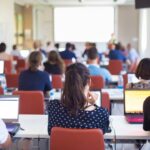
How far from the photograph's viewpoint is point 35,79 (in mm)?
5316

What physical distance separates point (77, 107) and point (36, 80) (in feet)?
8.23

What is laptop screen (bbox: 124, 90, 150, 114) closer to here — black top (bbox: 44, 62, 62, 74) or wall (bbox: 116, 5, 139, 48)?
black top (bbox: 44, 62, 62, 74)

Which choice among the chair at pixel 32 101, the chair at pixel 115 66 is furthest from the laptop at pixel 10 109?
the chair at pixel 115 66

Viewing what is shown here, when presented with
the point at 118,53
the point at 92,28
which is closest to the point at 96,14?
the point at 92,28

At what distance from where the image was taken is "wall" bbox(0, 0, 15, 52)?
45.0 feet

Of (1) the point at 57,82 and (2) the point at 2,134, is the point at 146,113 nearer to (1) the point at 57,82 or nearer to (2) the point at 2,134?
(2) the point at 2,134

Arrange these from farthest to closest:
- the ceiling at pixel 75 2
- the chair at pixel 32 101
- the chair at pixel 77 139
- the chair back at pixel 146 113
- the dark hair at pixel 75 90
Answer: the ceiling at pixel 75 2, the chair at pixel 32 101, the chair back at pixel 146 113, the dark hair at pixel 75 90, the chair at pixel 77 139

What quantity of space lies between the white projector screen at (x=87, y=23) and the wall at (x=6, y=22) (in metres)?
4.46

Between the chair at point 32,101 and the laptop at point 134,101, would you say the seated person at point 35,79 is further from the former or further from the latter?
the laptop at point 134,101

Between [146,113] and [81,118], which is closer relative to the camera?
[81,118]

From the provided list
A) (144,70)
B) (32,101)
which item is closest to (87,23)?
(32,101)

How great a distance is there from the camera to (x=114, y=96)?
205 inches

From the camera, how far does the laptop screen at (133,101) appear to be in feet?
12.5

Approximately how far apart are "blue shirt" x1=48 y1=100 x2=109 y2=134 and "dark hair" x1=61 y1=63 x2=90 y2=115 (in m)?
0.05
